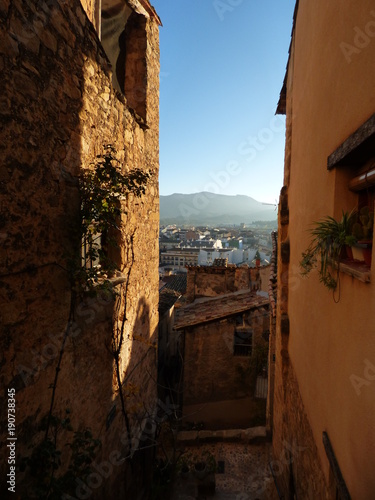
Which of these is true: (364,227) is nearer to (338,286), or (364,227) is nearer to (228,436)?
(338,286)

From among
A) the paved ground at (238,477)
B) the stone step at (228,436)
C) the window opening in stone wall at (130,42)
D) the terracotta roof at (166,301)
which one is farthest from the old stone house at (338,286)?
the terracotta roof at (166,301)

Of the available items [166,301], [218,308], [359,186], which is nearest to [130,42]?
[359,186]

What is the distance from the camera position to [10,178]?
1.98 metres

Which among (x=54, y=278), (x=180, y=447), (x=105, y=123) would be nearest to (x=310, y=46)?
(x=105, y=123)

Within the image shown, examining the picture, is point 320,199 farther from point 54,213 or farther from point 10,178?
point 10,178

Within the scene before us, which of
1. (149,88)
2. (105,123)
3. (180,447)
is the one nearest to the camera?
(105,123)

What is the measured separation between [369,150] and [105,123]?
2657 millimetres

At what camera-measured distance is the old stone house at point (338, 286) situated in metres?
1.73

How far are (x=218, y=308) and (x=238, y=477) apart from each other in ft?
17.4

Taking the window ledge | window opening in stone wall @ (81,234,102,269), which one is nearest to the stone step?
window opening in stone wall @ (81,234,102,269)

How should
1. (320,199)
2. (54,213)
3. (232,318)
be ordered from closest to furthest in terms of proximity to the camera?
(54,213), (320,199), (232,318)

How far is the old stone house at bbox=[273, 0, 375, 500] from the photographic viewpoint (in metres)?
1.73

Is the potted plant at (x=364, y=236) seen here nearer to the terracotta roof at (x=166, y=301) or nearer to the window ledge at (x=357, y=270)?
the window ledge at (x=357, y=270)

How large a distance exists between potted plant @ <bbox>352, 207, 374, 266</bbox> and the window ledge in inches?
1.5
